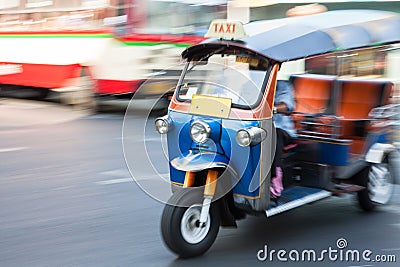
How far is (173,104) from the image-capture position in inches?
230

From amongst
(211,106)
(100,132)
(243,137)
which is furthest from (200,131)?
(100,132)

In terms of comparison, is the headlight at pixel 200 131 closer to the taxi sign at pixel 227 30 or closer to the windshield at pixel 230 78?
the windshield at pixel 230 78

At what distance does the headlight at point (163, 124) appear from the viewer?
573 cm

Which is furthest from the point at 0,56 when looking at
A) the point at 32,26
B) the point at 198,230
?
the point at 198,230

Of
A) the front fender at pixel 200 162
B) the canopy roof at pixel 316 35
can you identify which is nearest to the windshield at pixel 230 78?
the canopy roof at pixel 316 35

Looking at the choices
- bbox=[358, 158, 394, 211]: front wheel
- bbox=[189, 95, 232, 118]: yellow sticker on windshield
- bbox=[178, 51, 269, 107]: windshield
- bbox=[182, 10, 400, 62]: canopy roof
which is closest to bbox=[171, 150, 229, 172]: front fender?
bbox=[189, 95, 232, 118]: yellow sticker on windshield

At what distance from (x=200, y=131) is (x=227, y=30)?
79 cm

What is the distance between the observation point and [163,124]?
18.9 feet

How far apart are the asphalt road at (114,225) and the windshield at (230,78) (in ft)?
2.48

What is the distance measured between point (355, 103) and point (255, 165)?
201cm

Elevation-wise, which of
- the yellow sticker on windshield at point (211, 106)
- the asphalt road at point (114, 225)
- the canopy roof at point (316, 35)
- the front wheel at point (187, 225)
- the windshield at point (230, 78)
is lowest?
the asphalt road at point (114, 225)

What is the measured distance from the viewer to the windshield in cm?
549

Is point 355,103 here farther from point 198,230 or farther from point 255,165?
point 198,230

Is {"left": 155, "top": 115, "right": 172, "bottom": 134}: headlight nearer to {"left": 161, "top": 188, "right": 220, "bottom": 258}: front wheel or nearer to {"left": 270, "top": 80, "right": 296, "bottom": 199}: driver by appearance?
{"left": 161, "top": 188, "right": 220, "bottom": 258}: front wheel
